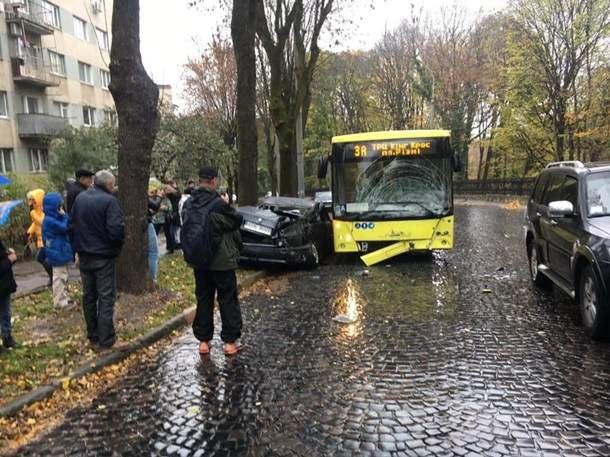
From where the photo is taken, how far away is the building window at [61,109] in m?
37.7

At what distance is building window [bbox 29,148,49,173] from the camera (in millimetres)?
35094

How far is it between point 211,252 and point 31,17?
3433 centimetres

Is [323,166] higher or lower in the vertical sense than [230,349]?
higher

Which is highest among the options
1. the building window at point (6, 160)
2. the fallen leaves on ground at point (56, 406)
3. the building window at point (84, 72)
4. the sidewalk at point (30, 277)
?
the building window at point (84, 72)

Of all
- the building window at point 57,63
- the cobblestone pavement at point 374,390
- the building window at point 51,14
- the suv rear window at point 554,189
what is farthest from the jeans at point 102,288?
the building window at point 57,63

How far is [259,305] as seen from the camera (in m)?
8.48

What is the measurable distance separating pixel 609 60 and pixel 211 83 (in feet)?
70.3

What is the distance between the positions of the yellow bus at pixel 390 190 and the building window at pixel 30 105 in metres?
29.1

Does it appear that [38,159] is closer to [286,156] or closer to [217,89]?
[217,89]

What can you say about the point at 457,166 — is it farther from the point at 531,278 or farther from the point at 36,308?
the point at 36,308

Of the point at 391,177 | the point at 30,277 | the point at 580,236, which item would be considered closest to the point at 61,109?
the point at 30,277

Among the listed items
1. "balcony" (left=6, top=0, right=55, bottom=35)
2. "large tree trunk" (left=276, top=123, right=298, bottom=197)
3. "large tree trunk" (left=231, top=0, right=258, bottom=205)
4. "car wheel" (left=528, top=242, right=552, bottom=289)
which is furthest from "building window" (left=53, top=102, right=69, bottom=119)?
"car wheel" (left=528, top=242, right=552, bottom=289)

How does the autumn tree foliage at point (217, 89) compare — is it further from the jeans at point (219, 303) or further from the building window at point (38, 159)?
the jeans at point (219, 303)

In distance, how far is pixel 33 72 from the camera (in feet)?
111
